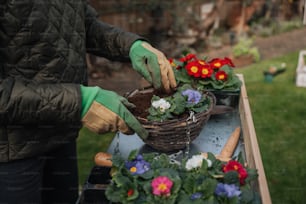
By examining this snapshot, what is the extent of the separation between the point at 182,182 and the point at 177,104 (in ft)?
1.30

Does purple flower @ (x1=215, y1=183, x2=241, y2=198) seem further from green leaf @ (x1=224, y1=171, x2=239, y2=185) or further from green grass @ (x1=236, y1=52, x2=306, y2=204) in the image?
green grass @ (x1=236, y1=52, x2=306, y2=204)

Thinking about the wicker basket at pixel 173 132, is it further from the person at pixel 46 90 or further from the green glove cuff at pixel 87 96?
the green glove cuff at pixel 87 96

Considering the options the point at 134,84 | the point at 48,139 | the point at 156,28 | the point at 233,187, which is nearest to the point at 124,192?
the point at 233,187

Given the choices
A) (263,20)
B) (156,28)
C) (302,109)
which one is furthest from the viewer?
(263,20)

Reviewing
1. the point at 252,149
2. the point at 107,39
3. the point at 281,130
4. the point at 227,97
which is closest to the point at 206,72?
the point at 227,97

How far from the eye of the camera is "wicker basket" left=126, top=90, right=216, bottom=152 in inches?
53.2

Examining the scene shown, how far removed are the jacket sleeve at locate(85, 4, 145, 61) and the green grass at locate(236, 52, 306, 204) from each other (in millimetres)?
1293

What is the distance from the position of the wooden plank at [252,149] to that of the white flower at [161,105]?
26 centimetres

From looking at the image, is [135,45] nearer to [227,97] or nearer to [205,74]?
[205,74]

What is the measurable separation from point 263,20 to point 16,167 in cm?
571

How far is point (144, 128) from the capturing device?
1350 mm

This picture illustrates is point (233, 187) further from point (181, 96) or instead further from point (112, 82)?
point (112, 82)

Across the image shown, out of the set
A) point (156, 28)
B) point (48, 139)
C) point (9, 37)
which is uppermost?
point (9, 37)

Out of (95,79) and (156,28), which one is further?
(156,28)
